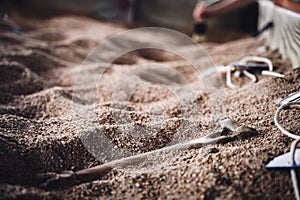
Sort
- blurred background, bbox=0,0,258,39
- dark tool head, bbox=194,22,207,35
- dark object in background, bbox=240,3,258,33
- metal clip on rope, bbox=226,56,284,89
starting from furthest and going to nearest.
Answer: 1. blurred background, bbox=0,0,258,39
2. dark object in background, bbox=240,3,258,33
3. dark tool head, bbox=194,22,207,35
4. metal clip on rope, bbox=226,56,284,89

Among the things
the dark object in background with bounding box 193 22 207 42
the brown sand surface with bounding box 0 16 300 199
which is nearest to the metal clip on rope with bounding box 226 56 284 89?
the brown sand surface with bounding box 0 16 300 199

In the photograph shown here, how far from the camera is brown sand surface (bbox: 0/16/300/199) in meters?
0.93

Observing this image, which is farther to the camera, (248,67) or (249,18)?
(249,18)

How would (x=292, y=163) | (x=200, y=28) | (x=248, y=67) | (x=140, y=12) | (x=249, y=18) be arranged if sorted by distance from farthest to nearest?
1. (x=140, y=12)
2. (x=249, y=18)
3. (x=200, y=28)
4. (x=248, y=67)
5. (x=292, y=163)

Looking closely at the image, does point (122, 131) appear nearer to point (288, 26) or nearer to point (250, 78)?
point (250, 78)

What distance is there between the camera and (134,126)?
49.8 inches

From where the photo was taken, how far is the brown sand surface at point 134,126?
0.93m

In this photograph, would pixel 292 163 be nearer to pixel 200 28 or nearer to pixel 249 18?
pixel 200 28

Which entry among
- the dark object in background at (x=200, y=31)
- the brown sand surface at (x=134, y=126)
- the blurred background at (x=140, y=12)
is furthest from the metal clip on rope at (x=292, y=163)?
the blurred background at (x=140, y=12)

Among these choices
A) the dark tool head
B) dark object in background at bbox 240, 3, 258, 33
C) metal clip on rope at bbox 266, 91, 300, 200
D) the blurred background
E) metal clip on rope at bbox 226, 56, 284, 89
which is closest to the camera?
metal clip on rope at bbox 266, 91, 300, 200

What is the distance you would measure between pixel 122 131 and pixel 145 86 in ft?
1.99

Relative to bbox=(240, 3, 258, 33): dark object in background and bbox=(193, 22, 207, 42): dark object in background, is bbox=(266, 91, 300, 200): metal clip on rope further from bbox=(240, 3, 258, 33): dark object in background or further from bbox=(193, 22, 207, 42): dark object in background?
bbox=(240, 3, 258, 33): dark object in background

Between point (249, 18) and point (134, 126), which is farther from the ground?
point (249, 18)

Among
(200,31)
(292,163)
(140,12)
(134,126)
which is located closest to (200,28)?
(200,31)
